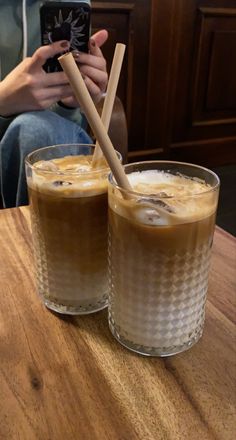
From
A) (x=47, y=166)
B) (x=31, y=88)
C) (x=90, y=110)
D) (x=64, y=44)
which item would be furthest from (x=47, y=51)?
(x=90, y=110)

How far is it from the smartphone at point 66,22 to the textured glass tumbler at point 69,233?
35 centimetres

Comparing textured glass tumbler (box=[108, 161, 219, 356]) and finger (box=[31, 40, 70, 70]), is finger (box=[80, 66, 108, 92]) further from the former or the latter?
textured glass tumbler (box=[108, 161, 219, 356])

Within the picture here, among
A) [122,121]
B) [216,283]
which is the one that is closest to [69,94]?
[122,121]

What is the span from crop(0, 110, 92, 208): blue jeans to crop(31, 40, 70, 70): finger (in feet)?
0.43

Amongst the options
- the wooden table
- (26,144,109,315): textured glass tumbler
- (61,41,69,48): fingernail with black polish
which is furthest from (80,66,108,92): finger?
the wooden table

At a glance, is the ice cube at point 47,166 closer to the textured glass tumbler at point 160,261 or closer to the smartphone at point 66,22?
the textured glass tumbler at point 160,261

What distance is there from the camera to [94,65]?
0.99m

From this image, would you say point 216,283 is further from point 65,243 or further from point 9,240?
point 9,240

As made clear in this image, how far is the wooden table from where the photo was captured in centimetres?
42

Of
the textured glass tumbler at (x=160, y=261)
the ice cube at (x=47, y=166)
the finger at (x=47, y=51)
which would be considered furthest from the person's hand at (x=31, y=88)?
the textured glass tumbler at (x=160, y=261)

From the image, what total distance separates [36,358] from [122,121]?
0.93m

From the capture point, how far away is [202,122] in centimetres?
255

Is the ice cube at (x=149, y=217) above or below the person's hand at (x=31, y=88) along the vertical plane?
above

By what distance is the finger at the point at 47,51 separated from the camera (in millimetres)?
867
